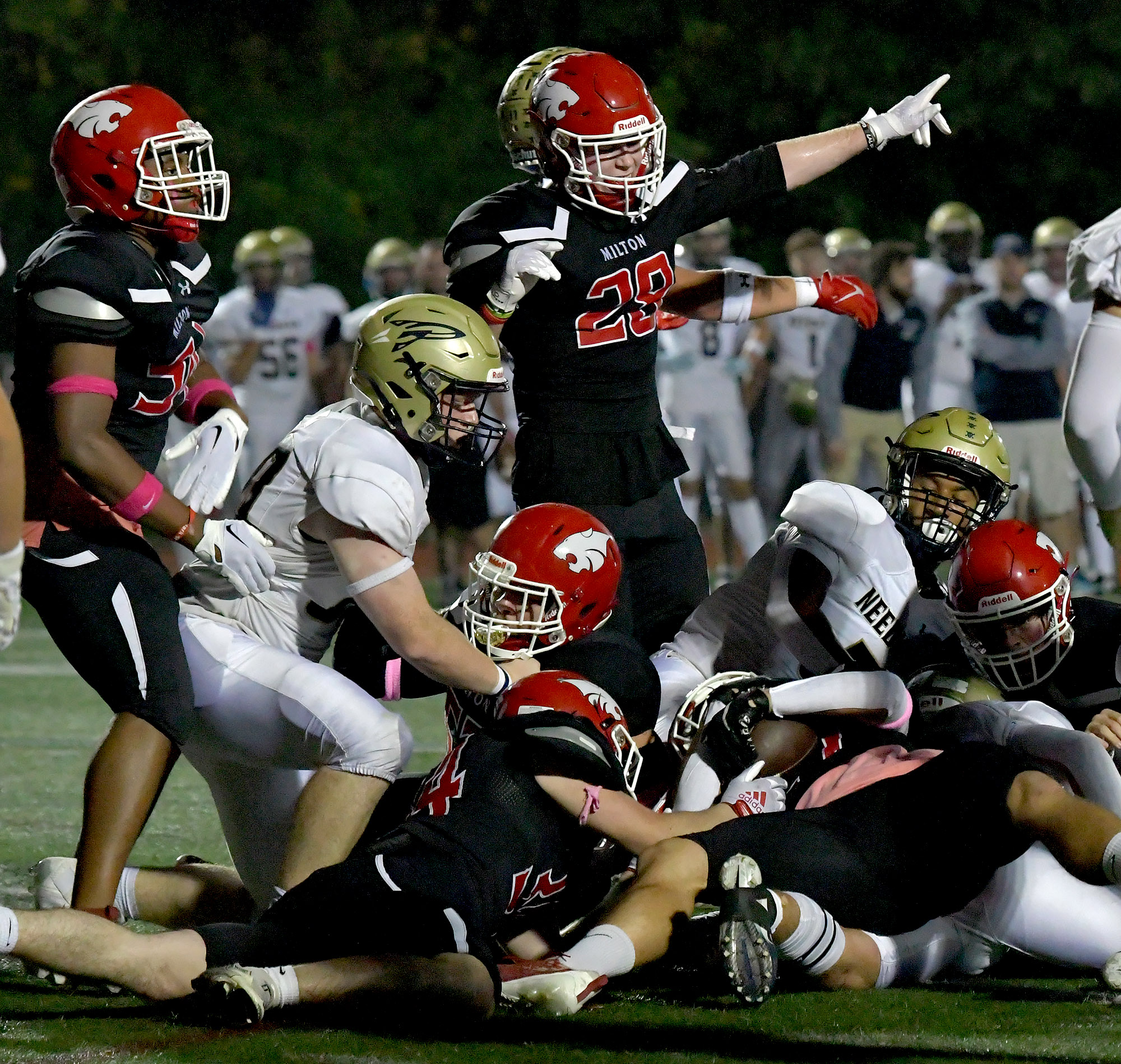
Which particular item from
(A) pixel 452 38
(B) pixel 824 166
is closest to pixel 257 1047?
(B) pixel 824 166

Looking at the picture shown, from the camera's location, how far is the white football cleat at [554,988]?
306 cm

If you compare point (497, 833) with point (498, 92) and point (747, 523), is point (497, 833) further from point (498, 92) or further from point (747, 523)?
point (498, 92)

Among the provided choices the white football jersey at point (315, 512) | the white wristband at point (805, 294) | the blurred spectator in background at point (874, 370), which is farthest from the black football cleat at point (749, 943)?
the blurred spectator in background at point (874, 370)

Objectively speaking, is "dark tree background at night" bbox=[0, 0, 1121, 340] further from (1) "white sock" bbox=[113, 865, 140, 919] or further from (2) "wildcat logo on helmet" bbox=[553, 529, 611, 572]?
(2) "wildcat logo on helmet" bbox=[553, 529, 611, 572]

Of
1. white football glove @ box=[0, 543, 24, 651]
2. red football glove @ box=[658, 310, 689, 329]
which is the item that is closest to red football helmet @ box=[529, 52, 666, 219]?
red football glove @ box=[658, 310, 689, 329]

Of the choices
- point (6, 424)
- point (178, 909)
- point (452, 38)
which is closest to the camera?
point (6, 424)

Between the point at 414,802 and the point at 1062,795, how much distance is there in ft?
3.81

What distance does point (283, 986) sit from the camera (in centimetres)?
305

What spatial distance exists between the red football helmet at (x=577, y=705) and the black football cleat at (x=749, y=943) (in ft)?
1.27

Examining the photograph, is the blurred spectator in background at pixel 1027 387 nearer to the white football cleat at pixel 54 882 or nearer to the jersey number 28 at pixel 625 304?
the jersey number 28 at pixel 625 304

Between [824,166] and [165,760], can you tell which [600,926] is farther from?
[824,166]

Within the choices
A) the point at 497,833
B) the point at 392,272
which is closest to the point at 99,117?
the point at 497,833

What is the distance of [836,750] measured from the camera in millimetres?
3979

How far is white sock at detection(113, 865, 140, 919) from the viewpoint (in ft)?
12.2
